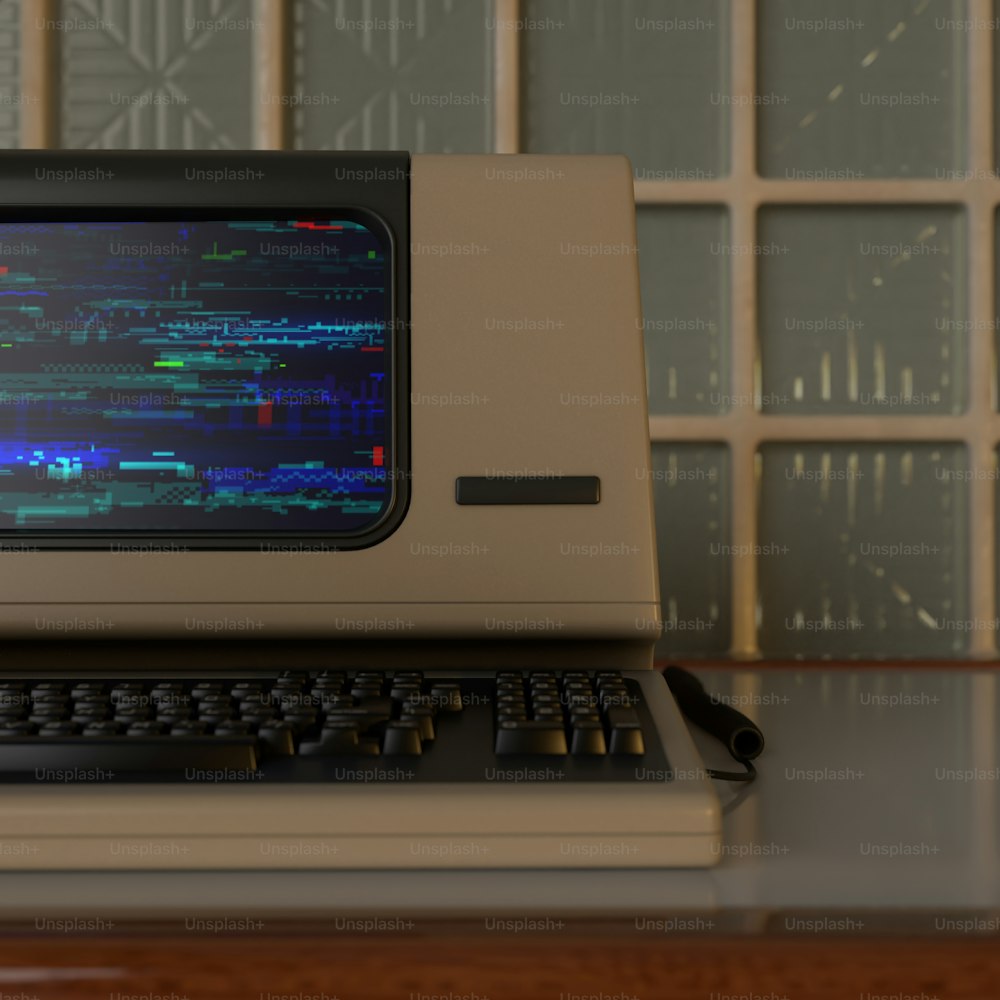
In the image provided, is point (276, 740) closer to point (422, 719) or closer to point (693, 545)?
point (422, 719)

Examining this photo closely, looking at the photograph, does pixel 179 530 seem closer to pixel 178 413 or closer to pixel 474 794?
pixel 178 413

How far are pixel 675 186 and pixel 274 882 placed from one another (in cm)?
96

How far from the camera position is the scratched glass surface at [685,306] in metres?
1.14

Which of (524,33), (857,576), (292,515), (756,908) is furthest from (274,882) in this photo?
(524,33)

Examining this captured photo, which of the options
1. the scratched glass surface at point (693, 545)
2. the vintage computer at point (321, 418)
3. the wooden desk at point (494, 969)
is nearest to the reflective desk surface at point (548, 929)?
the wooden desk at point (494, 969)

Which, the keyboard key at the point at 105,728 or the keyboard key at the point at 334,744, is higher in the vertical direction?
the keyboard key at the point at 105,728

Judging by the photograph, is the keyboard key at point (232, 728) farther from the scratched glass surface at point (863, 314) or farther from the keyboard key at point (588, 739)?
the scratched glass surface at point (863, 314)

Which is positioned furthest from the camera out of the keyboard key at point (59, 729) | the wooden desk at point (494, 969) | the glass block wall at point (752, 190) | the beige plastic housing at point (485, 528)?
the glass block wall at point (752, 190)

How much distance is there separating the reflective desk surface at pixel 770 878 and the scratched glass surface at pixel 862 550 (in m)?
0.50

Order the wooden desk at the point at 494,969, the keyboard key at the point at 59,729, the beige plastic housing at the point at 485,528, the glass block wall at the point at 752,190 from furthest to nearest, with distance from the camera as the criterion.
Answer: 1. the glass block wall at the point at 752,190
2. the beige plastic housing at the point at 485,528
3. the keyboard key at the point at 59,729
4. the wooden desk at the point at 494,969

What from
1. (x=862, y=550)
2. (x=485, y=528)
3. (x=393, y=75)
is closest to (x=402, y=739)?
(x=485, y=528)

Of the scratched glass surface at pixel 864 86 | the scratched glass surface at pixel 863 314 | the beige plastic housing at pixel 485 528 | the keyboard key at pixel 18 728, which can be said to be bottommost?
the keyboard key at pixel 18 728

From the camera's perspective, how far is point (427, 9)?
1145mm

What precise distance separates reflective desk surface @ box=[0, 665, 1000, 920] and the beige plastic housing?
0.17 metres
